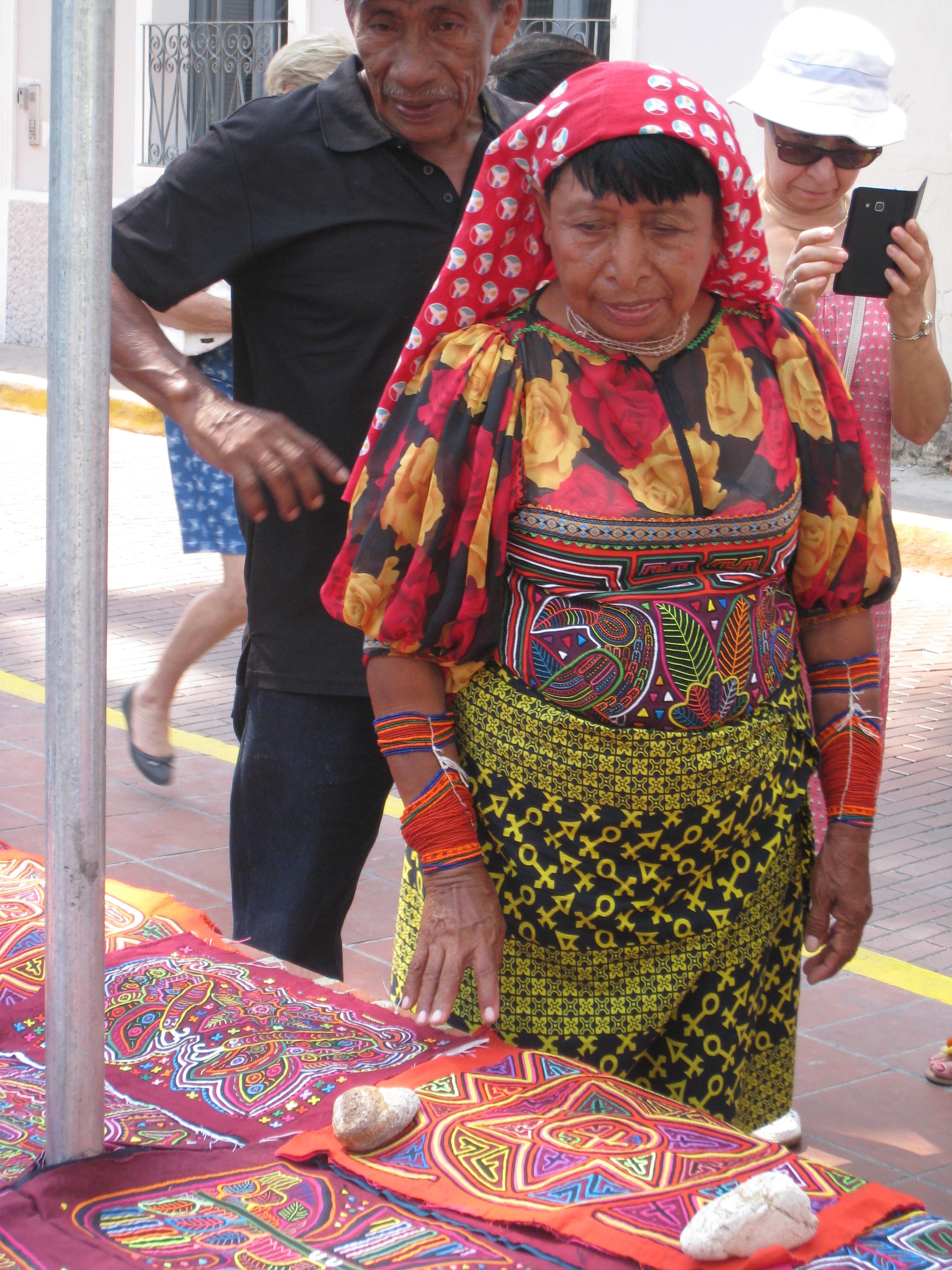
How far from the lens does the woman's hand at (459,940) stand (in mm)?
1902

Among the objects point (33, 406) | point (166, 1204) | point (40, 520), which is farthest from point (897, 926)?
point (33, 406)

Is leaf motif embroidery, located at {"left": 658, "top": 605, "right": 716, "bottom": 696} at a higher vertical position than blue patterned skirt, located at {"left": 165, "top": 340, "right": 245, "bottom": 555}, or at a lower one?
higher

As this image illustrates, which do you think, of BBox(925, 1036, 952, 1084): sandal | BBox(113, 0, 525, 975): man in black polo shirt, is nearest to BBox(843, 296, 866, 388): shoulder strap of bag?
BBox(113, 0, 525, 975): man in black polo shirt

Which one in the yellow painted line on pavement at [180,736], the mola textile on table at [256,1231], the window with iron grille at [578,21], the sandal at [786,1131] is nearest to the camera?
the mola textile on table at [256,1231]

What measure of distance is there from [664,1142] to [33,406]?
11.1m

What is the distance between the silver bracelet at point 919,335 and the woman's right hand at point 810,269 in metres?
0.18

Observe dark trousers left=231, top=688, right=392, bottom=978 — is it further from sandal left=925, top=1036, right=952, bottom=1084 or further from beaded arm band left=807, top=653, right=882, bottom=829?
sandal left=925, top=1036, right=952, bottom=1084

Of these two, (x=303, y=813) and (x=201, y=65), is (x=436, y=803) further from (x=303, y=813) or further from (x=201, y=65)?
(x=201, y=65)

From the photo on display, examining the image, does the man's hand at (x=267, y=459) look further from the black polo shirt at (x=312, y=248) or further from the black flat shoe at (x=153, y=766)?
the black flat shoe at (x=153, y=766)

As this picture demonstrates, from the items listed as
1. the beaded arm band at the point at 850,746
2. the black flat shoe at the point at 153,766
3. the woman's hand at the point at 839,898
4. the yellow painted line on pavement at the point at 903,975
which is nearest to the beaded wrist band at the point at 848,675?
the beaded arm band at the point at 850,746

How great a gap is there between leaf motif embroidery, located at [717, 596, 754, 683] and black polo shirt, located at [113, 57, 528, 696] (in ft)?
2.40

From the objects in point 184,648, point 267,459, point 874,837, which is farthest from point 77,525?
point 874,837

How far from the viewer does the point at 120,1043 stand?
2.07 metres

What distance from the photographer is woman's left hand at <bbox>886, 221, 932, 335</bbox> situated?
2.56m
